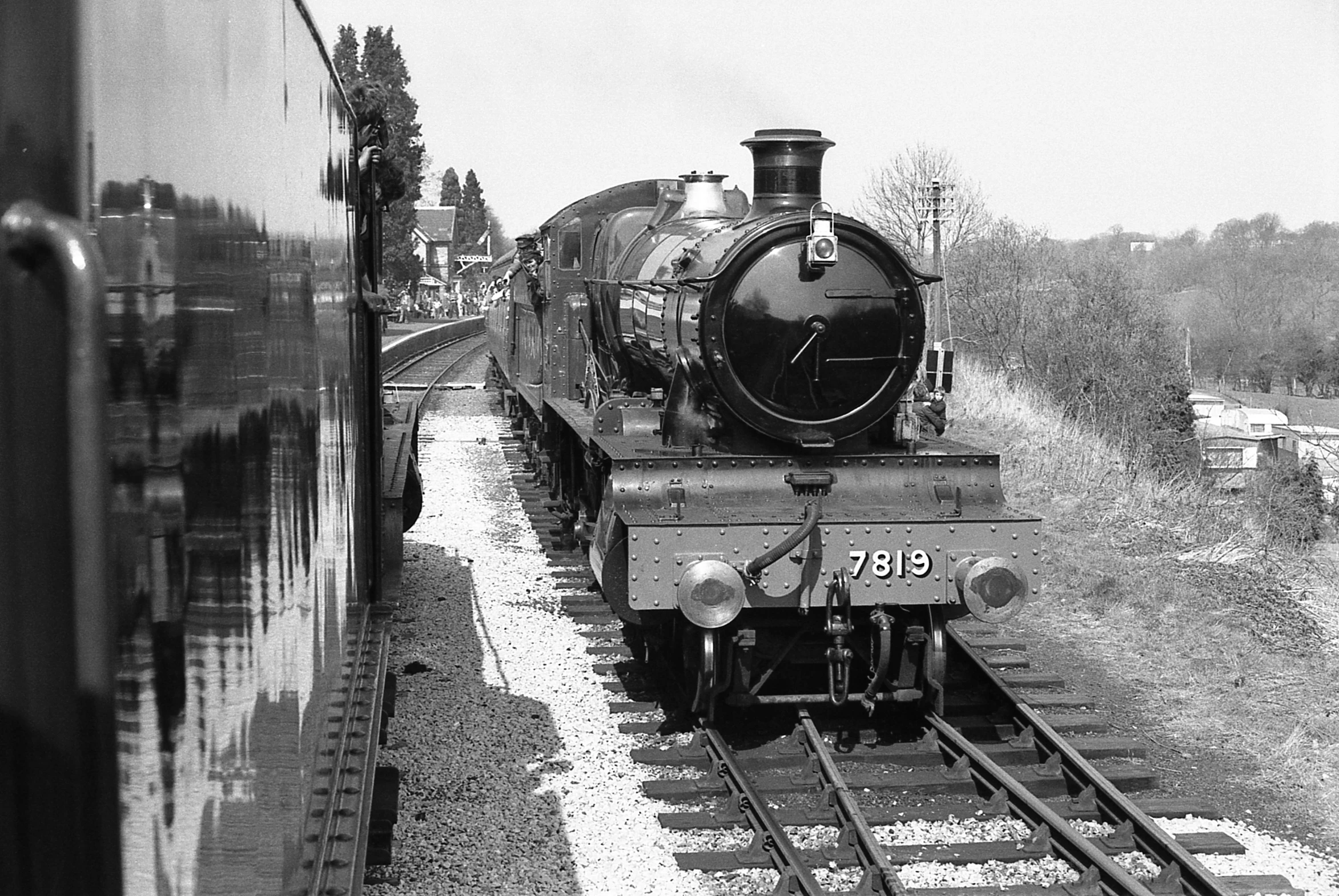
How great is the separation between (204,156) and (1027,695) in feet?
21.3

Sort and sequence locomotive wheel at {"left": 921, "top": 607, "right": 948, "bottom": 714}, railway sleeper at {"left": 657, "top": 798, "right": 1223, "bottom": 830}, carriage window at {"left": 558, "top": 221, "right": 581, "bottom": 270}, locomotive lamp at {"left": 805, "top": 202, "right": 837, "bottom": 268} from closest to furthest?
railway sleeper at {"left": 657, "top": 798, "right": 1223, "bottom": 830}, locomotive wheel at {"left": 921, "top": 607, "right": 948, "bottom": 714}, locomotive lamp at {"left": 805, "top": 202, "right": 837, "bottom": 268}, carriage window at {"left": 558, "top": 221, "right": 581, "bottom": 270}

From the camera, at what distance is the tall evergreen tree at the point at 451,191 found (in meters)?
104

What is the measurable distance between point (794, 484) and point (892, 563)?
73cm

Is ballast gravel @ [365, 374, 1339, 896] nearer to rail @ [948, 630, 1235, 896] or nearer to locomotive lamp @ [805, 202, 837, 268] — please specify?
rail @ [948, 630, 1235, 896]

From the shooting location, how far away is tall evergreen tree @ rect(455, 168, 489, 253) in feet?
332

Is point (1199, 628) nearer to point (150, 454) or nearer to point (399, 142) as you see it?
point (150, 454)

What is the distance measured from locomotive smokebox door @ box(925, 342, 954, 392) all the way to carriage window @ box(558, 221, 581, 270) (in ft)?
14.1

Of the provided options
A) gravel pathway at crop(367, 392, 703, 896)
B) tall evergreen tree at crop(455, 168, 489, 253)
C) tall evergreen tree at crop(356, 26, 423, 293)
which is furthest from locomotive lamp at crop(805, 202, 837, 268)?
tall evergreen tree at crop(455, 168, 489, 253)

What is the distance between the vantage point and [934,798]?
5996 mm

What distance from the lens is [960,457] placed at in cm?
691

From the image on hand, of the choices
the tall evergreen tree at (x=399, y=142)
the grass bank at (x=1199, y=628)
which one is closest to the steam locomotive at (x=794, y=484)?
the grass bank at (x=1199, y=628)

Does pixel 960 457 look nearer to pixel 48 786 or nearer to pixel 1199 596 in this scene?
pixel 1199 596

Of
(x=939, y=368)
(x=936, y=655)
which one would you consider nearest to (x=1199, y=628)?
(x=936, y=655)

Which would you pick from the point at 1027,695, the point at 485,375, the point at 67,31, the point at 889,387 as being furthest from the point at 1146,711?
the point at 485,375
